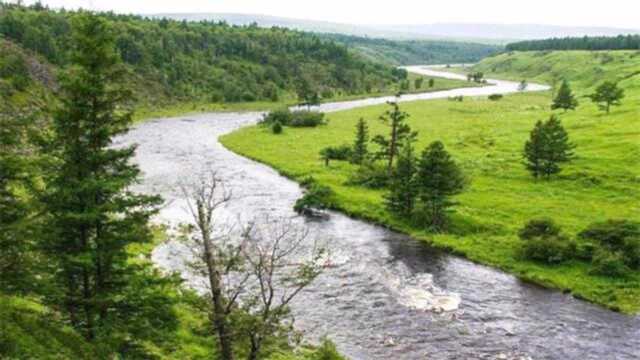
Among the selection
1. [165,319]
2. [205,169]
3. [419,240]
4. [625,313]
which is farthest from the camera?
[205,169]

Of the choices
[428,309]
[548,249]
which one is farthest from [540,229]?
[428,309]

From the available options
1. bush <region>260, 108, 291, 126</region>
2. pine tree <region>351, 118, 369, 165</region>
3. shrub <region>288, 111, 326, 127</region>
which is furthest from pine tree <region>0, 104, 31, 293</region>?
bush <region>260, 108, 291, 126</region>

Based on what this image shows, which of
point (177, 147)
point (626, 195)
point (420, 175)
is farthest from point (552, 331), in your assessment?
point (177, 147)

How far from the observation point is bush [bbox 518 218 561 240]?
57094mm

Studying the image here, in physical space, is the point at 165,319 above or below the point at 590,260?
above

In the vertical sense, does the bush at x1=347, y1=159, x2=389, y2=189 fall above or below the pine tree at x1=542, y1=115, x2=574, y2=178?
below

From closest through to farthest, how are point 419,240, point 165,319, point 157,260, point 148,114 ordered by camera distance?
point 165,319 < point 157,260 < point 419,240 < point 148,114

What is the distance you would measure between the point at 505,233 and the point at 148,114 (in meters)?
124

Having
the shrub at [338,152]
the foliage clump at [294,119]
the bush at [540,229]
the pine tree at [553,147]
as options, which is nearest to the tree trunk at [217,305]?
the bush at [540,229]

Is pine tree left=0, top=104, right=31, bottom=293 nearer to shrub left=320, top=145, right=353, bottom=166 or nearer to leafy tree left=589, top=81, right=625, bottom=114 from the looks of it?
shrub left=320, top=145, right=353, bottom=166

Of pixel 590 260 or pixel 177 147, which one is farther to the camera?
pixel 177 147

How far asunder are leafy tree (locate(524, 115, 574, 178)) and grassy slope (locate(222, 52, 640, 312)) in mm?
1926

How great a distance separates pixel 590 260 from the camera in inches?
2138

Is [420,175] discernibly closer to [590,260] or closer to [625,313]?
[590,260]
